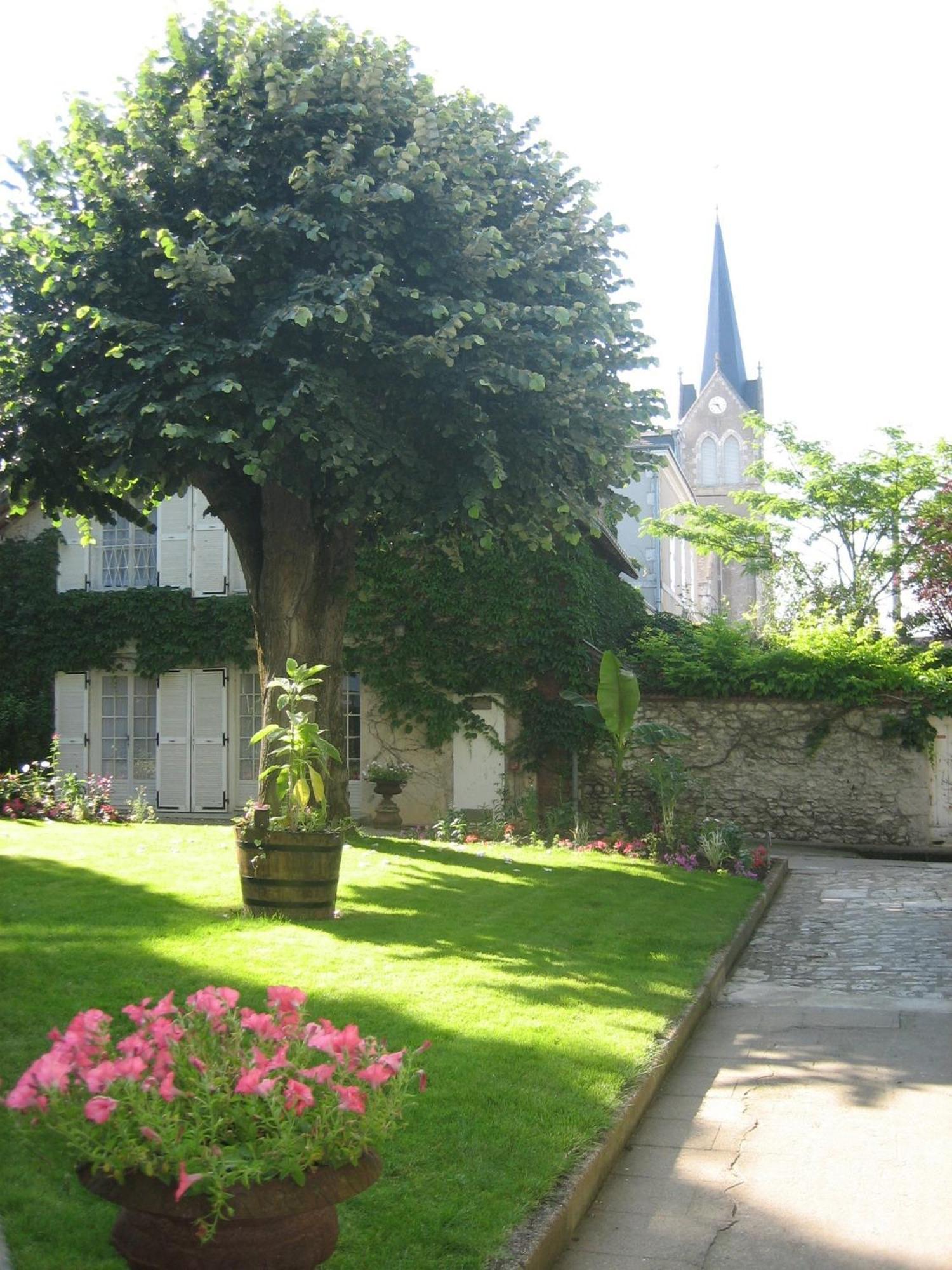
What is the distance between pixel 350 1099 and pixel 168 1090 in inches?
17.2

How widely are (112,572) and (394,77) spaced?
1163 cm

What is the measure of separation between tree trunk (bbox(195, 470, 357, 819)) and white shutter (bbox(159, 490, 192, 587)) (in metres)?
8.07

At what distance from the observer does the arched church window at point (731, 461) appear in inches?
2282

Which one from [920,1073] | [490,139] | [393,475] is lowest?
[920,1073]

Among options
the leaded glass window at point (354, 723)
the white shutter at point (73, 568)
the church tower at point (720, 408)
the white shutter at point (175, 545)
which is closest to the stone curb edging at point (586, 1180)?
the leaded glass window at point (354, 723)

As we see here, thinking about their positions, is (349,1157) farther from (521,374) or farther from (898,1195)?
(521,374)

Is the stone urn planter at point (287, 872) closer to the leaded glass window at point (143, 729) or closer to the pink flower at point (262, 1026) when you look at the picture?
the pink flower at point (262, 1026)

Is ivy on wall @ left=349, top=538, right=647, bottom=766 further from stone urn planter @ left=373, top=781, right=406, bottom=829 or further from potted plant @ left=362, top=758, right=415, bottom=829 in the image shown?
stone urn planter @ left=373, top=781, right=406, bottom=829

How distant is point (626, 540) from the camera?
95.4 ft

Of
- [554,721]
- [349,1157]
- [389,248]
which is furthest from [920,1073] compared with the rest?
[554,721]

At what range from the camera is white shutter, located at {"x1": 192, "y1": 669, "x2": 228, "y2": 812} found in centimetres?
2036

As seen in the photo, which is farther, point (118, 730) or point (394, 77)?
point (118, 730)

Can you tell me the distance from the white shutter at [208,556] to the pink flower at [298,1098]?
17.9 m

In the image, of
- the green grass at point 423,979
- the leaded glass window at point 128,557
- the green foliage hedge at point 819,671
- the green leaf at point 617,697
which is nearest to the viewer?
the green grass at point 423,979
